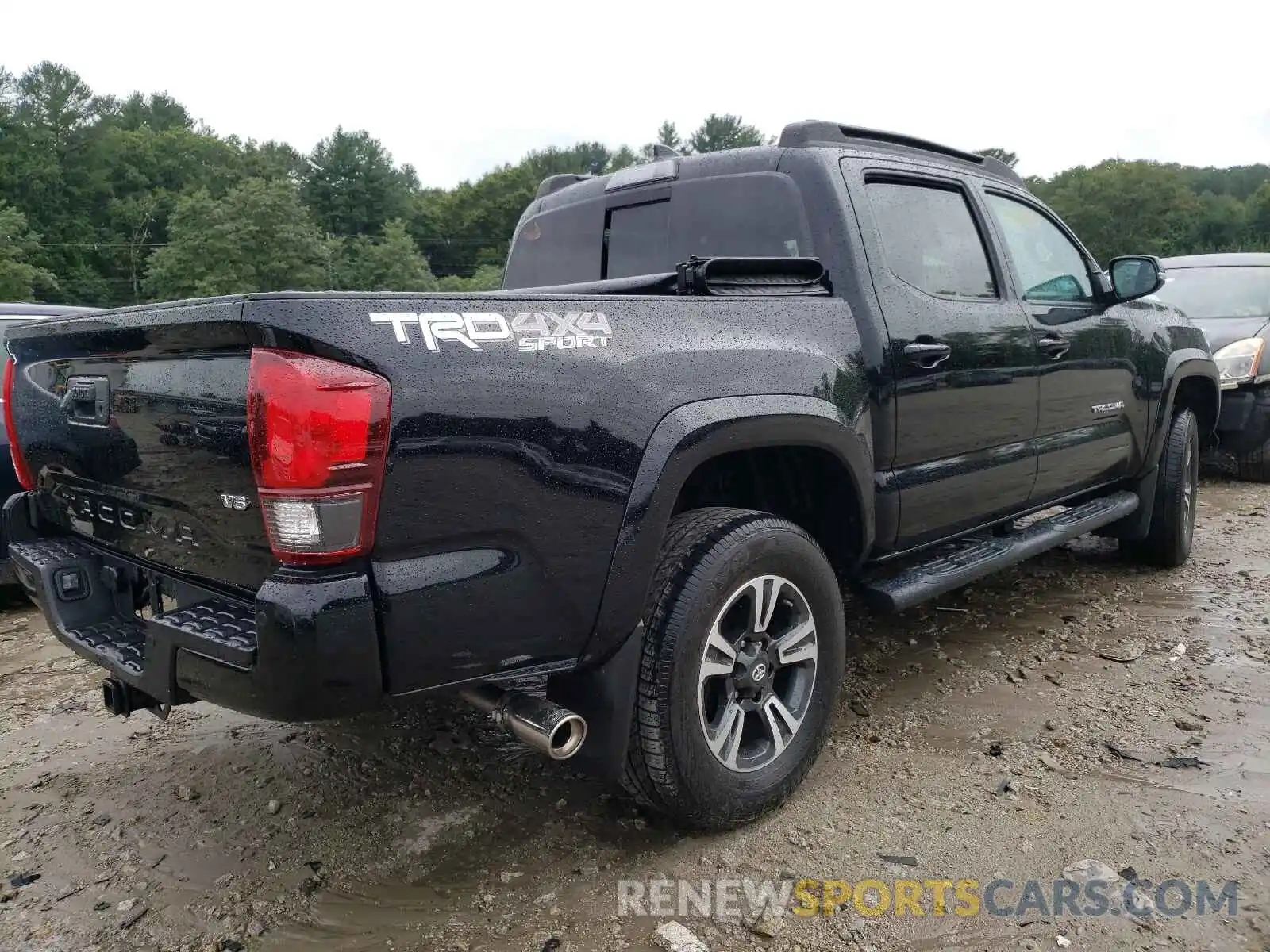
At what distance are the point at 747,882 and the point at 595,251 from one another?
2.40 meters

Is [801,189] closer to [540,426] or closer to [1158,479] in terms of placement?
[540,426]

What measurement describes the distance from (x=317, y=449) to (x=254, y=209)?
58419mm

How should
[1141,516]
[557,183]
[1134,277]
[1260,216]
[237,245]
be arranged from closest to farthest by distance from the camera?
[1134,277] < [557,183] < [1141,516] < [237,245] < [1260,216]

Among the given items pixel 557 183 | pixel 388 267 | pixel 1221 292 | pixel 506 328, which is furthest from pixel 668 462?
pixel 388 267

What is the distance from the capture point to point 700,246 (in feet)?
11.0

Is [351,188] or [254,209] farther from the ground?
[351,188]

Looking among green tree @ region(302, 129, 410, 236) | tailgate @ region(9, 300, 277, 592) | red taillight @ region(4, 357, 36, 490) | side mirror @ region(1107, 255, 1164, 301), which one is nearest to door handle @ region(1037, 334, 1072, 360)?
side mirror @ region(1107, 255, 1164, 301)

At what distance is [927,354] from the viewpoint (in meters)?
3.10

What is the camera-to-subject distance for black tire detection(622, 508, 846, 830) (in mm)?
2336

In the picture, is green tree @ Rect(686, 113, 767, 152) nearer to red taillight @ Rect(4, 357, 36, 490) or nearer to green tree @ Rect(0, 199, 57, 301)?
green tree @ Rect(0, 199, 57, 301)

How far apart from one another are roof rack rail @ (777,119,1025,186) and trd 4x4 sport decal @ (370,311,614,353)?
135 cm

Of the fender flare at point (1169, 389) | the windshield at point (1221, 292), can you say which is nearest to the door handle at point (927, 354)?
the fender flare at point (1169, 389)

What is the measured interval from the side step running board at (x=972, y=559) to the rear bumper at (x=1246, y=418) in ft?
→ 12.4

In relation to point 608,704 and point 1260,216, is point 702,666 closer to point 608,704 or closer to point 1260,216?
Result: point 608,704
